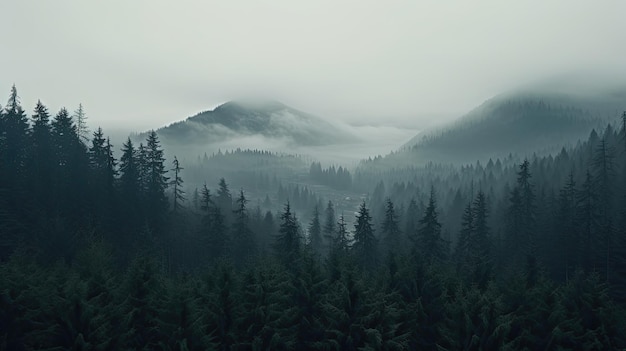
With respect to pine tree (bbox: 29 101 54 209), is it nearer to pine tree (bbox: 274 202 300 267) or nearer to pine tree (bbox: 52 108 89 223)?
pine tree (bbox: 52 108 89 223)

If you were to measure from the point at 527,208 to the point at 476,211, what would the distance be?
7.97m

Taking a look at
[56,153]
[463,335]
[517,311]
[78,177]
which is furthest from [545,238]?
[56,153]

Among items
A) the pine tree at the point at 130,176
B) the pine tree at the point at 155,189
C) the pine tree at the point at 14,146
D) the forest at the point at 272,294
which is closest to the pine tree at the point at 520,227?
the forest at the point at 272,294

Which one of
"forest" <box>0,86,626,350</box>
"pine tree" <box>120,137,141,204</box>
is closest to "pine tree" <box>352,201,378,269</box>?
"forest" <box>0,86,626,350</box>

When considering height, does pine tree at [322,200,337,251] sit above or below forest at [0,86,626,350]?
below

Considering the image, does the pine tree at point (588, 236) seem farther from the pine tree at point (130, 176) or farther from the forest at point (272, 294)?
the pine tree at point (130, 176)

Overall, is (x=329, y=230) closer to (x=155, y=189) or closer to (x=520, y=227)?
(x=520, y=227)

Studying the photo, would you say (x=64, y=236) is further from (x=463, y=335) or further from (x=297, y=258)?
(x=463, y=335)

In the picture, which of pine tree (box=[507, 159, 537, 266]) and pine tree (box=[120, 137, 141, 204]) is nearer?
→ pine tree (box=[120, 137, 141, 204])

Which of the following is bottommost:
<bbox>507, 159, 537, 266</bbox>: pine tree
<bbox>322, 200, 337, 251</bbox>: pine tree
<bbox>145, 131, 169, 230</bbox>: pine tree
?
<bbox>322, 200, 337, 251</bbox>: pine tree

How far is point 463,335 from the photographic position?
96.8 feet

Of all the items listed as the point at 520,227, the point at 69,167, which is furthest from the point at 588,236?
the point at 69,167

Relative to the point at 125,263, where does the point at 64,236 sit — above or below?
above

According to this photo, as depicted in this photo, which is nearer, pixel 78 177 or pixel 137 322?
pixel 137 322
